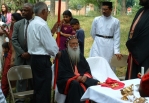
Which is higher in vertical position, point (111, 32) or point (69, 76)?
point (111, 32)

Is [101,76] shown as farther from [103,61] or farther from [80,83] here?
[80,83]

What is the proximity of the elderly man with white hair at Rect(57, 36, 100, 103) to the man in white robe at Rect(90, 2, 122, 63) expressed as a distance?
101 cm

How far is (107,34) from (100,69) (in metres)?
0.89

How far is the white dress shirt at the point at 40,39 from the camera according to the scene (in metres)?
A: 4.87

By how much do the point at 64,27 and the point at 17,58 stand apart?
169 centimetres

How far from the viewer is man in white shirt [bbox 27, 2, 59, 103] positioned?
4883mm

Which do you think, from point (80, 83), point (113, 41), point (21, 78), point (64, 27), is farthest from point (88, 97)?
point (64, 27)

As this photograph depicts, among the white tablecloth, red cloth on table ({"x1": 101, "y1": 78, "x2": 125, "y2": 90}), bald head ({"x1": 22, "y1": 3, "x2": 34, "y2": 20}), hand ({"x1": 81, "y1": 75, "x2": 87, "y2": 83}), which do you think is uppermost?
bald head ({"x1": 22, "y1": 3, "x2": 34, "y2": 20})

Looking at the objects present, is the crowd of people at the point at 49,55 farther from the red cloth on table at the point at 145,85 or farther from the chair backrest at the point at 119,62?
the red cloth on table at the point at 145,85

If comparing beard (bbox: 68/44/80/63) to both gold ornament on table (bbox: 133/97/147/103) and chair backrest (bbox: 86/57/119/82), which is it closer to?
chair backrest (bbox: 86/57/119/82)

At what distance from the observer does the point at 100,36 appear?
6488 millimetres

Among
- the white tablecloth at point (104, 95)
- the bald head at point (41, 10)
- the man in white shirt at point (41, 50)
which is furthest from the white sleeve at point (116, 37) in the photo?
the white tablecloth at point (104, 95)

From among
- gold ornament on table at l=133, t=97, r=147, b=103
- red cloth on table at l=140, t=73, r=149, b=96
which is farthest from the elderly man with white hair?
red cloth on table at l=140, t=73, r=149, b=96

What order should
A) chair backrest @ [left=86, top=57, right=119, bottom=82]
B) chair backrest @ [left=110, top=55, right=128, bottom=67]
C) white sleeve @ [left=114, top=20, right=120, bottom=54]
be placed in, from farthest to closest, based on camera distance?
1. white sleeve @ [left=114, top=20, right=120, bottom=54]
2. chair backrest @ [left=110, top=55, right=128, bottom=67]
3. chair backrest @ [left=86, top=57, right=119, bottom=82]
